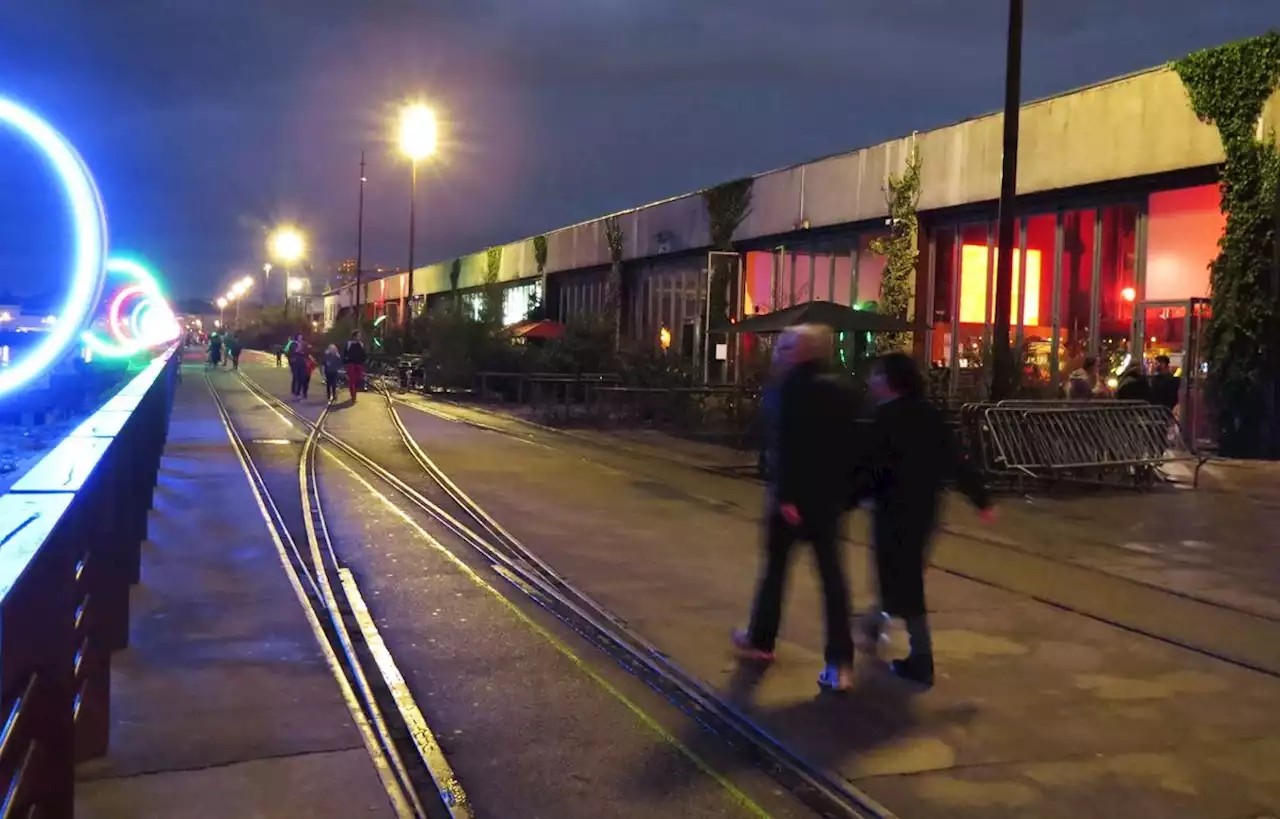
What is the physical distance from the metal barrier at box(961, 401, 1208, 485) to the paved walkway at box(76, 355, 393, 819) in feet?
27.2

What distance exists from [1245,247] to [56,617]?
1853 centimetres

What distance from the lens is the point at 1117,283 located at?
70.1ft

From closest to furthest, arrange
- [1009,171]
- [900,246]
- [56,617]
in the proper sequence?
1. [56,617]
2. [1009,171]
3. [900,246]

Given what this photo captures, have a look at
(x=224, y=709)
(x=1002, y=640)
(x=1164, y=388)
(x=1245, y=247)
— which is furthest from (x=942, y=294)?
(x=224, y=709)

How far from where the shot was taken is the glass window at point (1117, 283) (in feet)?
68.5

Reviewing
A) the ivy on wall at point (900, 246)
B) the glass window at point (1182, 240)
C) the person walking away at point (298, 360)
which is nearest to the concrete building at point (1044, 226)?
the glass window at point (1182, 240)

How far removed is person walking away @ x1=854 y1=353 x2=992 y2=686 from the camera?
229 inches

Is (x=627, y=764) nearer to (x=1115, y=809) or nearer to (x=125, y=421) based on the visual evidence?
(x=1115, y=809)

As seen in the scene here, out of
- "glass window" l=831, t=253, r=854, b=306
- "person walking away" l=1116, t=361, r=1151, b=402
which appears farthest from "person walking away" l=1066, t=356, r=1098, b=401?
"glass window" l=831, t=253, r=854, b=306

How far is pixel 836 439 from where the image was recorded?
18.2ft

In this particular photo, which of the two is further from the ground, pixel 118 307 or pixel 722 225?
pixel 722 225

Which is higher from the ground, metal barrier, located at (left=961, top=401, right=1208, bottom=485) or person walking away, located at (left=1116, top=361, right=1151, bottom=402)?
person walking away, located at (left=1116, top=361, right=1151, bottom=402)

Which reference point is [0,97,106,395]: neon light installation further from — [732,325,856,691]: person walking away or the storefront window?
the storefront window

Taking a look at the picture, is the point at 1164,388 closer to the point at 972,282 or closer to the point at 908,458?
the point at 972,282
